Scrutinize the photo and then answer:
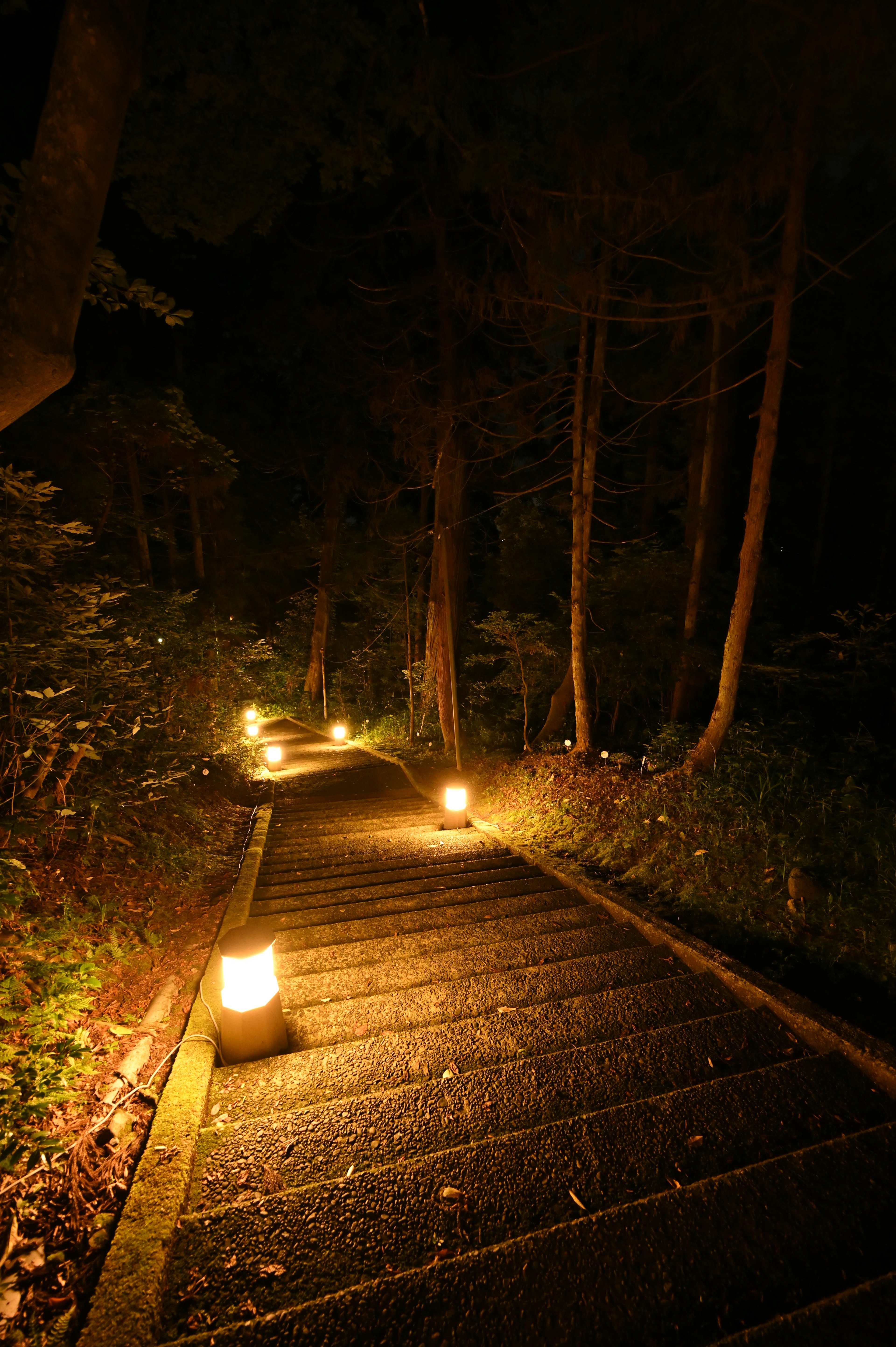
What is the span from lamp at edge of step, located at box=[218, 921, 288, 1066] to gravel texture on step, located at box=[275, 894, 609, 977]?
31.4 inches

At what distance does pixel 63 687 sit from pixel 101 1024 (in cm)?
231

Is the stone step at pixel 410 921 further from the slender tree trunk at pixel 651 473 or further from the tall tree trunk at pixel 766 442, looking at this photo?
the slender tree trunk at pixel 651 473

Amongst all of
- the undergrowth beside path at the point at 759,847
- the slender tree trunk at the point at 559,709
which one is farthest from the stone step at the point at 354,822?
the slender tree trunk at the point at 559,709

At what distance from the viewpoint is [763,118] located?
219 inches

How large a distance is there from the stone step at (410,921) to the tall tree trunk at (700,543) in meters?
6.52

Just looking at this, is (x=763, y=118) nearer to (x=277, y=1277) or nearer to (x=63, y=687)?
(x=63, y=687)

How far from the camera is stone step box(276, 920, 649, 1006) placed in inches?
143

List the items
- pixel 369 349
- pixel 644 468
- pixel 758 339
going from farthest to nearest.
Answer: pixel 644 468
pixel 369 349
pixel 758 339

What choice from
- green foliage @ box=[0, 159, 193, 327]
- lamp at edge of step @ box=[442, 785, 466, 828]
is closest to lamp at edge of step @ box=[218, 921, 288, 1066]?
green foliage @ box=[0, 159, 193, 327]

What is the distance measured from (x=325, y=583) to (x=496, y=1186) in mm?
21441

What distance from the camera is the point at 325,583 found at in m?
22.2

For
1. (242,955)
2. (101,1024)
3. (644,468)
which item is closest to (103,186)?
(242,955)

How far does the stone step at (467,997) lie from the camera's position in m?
3.20

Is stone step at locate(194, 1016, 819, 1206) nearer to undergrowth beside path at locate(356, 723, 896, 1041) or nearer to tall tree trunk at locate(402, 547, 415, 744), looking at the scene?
undergrowth beside path at locate(356, 723, 896, 1041)
